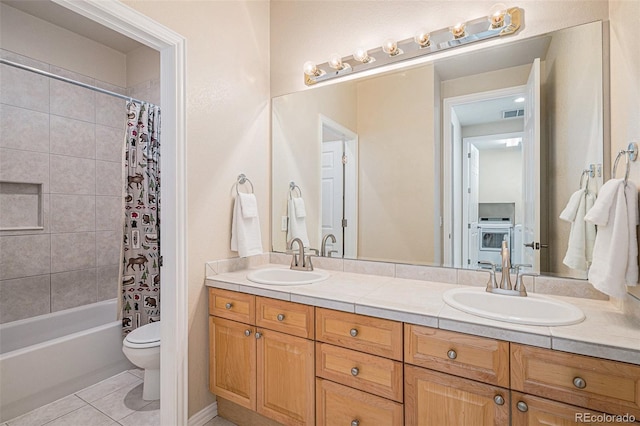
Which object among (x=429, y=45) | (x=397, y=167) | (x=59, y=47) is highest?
(x=59, y=47)

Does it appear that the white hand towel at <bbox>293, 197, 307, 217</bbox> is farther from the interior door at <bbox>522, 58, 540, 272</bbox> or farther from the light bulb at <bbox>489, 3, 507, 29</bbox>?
the light bulb at <bbox>489, 3, 507, 29</bbox>

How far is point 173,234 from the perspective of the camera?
1.64m

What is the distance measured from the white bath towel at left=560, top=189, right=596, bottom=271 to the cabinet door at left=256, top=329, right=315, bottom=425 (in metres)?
1.27

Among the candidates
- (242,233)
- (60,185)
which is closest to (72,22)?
(60,185)

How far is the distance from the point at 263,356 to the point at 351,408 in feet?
1.69

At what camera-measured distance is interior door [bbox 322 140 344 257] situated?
2.10 metres

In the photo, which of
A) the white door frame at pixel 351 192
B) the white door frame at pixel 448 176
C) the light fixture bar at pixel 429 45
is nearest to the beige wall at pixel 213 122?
the light fixture bar at pixel 429 45

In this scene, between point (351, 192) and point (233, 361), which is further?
point (351, 192)

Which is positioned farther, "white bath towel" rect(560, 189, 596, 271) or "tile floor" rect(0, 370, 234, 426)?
"tile floor" rect(0, 370, 234, 426)

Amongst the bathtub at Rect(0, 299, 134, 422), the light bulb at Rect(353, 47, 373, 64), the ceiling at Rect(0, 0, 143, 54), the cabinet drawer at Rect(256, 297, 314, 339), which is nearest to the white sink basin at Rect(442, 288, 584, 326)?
the cabinet drawer at Rect(256, 297, 314, 339)

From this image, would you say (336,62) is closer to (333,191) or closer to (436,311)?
(333,191)

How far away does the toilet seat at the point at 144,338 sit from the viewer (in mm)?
1933

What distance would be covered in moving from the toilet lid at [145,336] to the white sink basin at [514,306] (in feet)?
5.99

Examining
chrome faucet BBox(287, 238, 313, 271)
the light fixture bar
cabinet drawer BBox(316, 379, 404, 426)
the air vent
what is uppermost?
the light fixture bar
